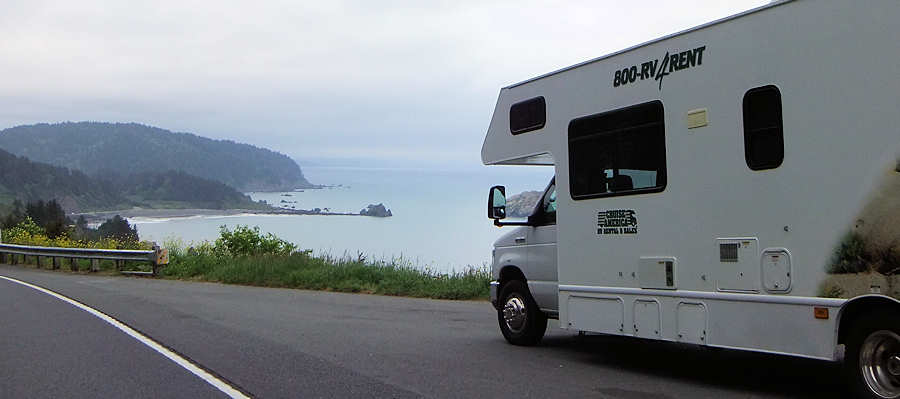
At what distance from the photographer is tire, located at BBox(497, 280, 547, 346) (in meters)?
9.99

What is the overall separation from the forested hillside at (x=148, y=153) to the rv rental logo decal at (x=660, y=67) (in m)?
48.5

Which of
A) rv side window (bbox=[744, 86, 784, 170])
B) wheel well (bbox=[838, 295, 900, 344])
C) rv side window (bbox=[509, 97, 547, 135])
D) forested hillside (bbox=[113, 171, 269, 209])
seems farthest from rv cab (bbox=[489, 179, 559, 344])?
forested hillside (bbox=[113, 171, 269, 209])

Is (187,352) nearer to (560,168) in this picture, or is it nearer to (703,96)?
(560,168)

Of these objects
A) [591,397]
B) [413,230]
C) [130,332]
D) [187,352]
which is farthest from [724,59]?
[413,230]

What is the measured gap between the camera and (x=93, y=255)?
83.9 ft

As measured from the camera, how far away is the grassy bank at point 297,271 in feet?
58.4

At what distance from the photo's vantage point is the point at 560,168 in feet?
29.8

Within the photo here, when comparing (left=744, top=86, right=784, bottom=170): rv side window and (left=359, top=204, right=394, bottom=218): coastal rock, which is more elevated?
(left=744, top=86, right=784, bottom=170): rv side window

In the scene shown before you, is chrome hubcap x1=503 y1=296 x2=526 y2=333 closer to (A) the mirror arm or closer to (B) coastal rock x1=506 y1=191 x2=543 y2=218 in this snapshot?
(A) the mirror arm

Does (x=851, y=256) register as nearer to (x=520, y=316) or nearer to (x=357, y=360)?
(x=520, y=316)

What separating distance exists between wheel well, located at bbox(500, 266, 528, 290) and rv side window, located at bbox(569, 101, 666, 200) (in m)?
1.75

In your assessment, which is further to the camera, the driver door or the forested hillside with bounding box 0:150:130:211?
the forested hillside with bounding box 0:150:130:211

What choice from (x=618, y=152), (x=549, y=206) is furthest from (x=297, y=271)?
(x=618, y=152)

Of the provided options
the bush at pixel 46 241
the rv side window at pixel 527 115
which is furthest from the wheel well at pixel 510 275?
the bush at pixel 46 241
